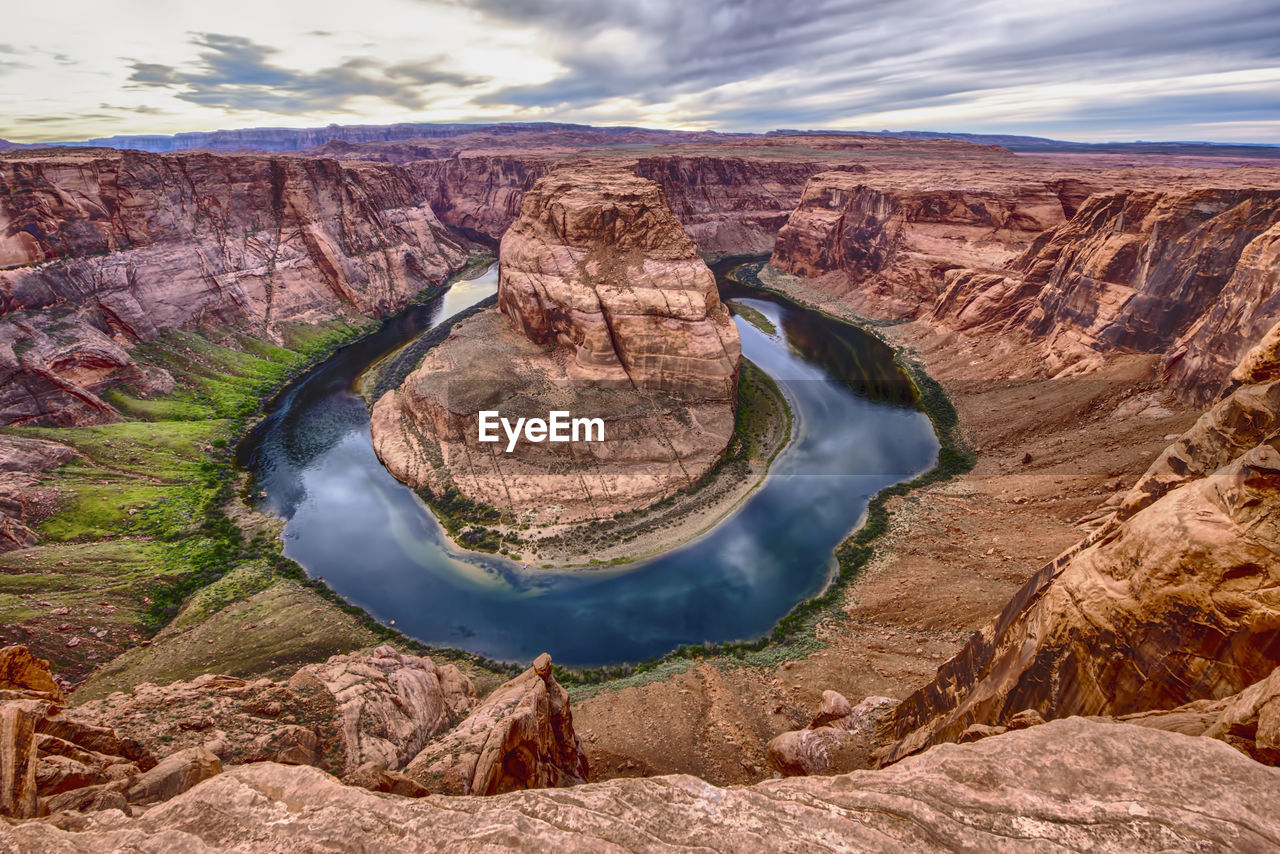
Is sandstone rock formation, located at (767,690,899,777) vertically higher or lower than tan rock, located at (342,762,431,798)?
lower

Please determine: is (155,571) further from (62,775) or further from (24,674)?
(62,775)

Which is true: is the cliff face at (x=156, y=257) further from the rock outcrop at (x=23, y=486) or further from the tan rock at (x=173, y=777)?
the tan rock at (x=173, y=777)

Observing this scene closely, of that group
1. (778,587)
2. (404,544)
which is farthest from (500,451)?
(778,587)

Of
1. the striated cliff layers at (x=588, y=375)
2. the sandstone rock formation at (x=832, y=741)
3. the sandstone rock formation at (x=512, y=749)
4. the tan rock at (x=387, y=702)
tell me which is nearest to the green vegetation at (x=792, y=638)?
the sandstone rock formation at (x=832, y=741)

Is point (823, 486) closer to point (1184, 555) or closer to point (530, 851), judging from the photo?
point (1184, 555)

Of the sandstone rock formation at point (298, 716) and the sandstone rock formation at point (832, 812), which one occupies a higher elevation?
the sandstone rock formation at point (832, 812)

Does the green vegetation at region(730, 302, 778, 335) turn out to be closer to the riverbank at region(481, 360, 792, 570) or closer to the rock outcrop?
→ the riverbank at region(481, 360, 792, 570)

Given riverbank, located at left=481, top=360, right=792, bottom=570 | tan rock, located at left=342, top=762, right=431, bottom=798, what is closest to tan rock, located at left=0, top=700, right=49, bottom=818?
tan rock, located at left=342, top=762, right=431, bottom=798
